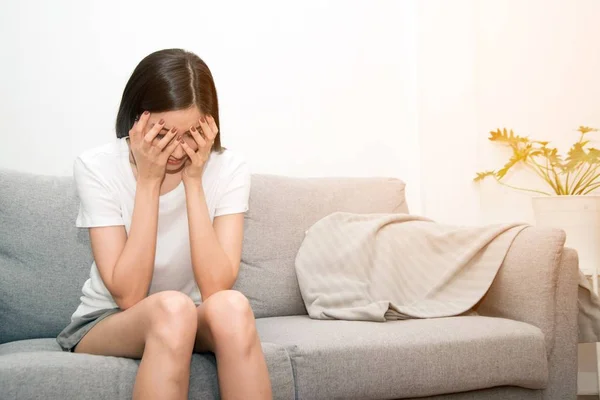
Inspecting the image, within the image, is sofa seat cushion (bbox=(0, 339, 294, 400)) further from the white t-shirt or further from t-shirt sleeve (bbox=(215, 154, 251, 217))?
t-shirt sleeve (bbox=(215, 154, 251, 217))

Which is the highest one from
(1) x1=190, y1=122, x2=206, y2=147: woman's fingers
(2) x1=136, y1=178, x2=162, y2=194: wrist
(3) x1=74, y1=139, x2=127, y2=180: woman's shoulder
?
(1) x1=190, y1=122, x2=206, y2=147: woman's fingers

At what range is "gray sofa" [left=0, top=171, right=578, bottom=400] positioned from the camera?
1520 mm

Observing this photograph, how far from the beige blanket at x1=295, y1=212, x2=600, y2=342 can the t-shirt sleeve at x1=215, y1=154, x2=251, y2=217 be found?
44cm

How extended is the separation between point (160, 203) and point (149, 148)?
19cm

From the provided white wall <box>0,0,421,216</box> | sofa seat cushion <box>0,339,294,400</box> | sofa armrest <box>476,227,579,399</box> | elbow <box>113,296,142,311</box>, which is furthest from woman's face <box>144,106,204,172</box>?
sofa armrest <box>476,227,579,399</box>

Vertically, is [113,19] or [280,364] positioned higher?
[113,19]

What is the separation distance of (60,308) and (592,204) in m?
1.83

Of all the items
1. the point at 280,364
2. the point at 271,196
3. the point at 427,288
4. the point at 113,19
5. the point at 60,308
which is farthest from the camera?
the point at 113,19

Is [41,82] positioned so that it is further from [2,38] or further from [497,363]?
[497,363]

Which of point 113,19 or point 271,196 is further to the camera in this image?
point 113,19

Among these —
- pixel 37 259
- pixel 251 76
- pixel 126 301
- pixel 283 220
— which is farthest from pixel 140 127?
pixel 251 76

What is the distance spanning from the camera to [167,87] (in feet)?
5.11

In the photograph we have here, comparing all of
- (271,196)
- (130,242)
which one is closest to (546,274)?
(271,196)

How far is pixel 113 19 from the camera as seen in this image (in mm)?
2410
